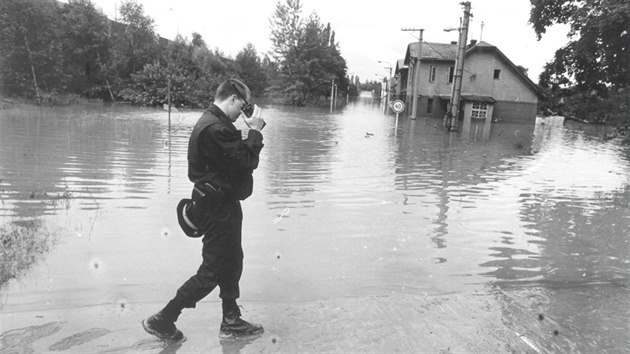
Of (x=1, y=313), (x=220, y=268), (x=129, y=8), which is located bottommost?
(x=1, y=313)

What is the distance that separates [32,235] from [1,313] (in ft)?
6.70

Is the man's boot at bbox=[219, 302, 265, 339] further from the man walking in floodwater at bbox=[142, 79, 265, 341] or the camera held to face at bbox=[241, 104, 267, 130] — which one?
the camera held to face at bbox=[241, 104, 267, 130]

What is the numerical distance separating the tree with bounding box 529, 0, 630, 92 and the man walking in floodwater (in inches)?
726

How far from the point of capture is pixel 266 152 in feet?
50.1

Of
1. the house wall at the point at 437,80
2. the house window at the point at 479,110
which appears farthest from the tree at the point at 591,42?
the house wall at the point at 437,80

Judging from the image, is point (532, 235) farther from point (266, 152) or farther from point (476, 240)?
point (266, 152)

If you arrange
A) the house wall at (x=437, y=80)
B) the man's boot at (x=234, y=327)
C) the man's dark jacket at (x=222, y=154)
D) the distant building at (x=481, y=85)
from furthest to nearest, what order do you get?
the house wall at (x=437, y=80), the distant building at (x=481, y=85), the man's boot at (x=234, y=327), the man's dark jacket at (x=222, y=154)

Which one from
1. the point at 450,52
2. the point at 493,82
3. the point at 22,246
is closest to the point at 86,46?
the point at 450,52

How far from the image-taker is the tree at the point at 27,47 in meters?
30.5

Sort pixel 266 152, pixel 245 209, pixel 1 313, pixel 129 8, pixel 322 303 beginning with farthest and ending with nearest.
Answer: pixel 129 8
pixel 266 152
pixel 245 209
pixel 322 303
pixel 1 313

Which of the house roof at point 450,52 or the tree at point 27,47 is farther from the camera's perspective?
the house roof at point 450,52

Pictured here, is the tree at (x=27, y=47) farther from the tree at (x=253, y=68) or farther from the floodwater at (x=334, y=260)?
the tree at (x=253, y=68)

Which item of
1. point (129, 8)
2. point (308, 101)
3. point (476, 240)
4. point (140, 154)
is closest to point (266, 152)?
point (140, 154)

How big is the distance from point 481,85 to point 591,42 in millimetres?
24554
